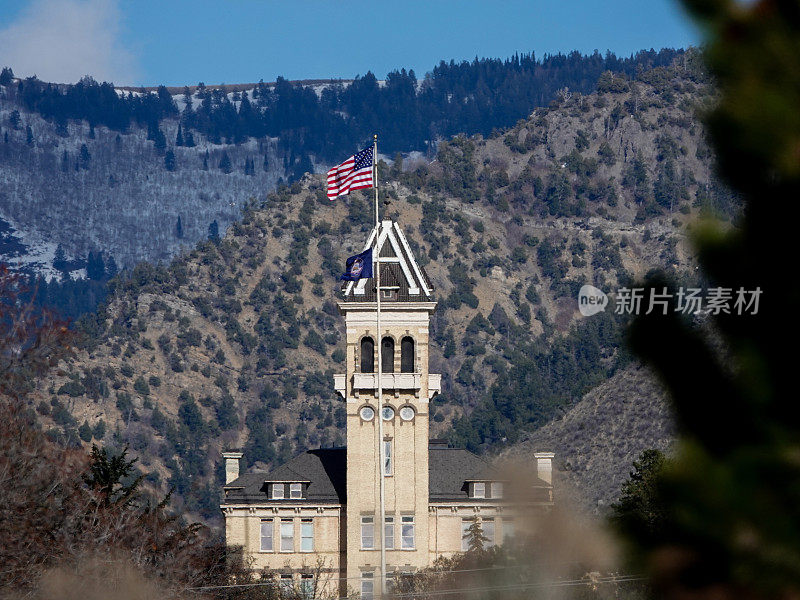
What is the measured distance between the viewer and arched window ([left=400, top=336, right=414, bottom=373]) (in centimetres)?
7144

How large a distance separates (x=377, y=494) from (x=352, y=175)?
48.5 ft

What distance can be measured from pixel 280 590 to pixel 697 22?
182 ft

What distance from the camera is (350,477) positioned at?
7100 cm

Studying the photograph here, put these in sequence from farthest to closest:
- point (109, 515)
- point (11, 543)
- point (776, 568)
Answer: point (109, 515) → point (11, 543) → point (776, 568)

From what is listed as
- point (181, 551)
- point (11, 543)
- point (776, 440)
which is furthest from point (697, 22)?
point (181, 551)

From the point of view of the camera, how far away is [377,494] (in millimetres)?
71312

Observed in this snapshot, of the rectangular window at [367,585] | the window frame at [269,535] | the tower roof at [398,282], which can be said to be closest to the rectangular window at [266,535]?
the window frame at [269,535]

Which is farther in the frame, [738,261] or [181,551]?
[181,551]

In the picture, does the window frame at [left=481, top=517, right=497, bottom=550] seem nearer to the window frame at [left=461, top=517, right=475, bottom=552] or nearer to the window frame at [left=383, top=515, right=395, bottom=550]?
the window frame at [left=461, top=517, right=475, bottom=552]

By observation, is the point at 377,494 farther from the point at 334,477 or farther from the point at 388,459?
the point at 334,477

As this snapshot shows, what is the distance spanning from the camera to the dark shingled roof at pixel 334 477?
243 feet

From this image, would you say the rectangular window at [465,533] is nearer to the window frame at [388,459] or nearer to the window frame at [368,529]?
the window frame at [368,529]

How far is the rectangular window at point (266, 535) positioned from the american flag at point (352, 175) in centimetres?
1650

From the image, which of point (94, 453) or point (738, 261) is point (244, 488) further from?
point (738, 261)
